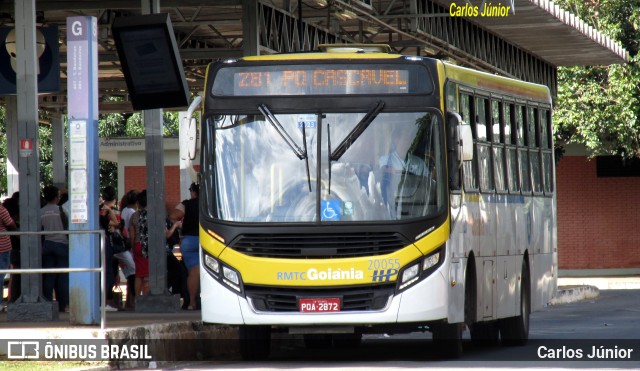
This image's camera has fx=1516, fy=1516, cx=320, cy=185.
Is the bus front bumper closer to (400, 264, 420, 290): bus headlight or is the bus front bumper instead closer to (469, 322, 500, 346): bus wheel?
(400, 264, 420, 290): bus headlight

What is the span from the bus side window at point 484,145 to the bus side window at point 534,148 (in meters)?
2.19

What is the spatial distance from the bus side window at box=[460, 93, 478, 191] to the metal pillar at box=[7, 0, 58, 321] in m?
5.28

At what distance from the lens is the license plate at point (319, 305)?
1480 cm

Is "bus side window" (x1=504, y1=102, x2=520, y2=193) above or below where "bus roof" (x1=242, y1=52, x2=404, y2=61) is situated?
below

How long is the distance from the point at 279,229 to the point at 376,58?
2.10 meters

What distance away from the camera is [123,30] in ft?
62.5

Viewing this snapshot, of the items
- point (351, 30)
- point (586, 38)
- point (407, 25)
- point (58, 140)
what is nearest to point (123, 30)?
point (407, 25)

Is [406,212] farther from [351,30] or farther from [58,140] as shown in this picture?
[58,140]

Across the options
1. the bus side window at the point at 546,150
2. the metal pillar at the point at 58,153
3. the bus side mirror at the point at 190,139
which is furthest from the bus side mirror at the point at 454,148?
the metal pillar at the point at 58,153

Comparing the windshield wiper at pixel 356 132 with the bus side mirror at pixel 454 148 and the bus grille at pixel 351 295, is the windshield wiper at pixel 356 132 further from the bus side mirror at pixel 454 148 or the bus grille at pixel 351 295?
the bus grille at pixel 351 295

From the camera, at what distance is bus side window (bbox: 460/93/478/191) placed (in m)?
16.2

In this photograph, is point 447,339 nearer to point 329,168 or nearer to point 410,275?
point 410,275

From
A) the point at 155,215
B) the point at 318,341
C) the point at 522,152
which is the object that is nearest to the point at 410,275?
the point at 318,341

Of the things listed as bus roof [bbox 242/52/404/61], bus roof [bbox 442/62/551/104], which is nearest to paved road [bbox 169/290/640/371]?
bus roof [bbox 442/62/551/104]
